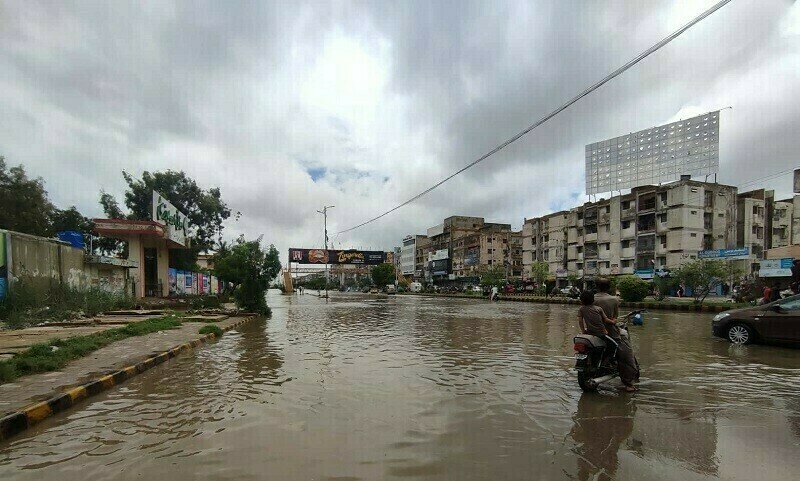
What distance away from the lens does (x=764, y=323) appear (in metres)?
9.77

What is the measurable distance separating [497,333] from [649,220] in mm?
46885

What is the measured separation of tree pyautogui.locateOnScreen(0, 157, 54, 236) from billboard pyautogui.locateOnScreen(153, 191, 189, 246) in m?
10.8

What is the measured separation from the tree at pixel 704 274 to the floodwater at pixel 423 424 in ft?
69.5

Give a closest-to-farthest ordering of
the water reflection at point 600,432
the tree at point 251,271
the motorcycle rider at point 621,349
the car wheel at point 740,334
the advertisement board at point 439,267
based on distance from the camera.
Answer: the water reflection at point 600,432 < the motorcycle rider at point 621,349 < the car wheel at point 740,334 < the tree at point 251,271 < the advertisement board at point 439,267

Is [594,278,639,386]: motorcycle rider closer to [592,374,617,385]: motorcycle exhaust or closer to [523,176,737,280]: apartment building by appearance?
[592,374,617,385]: motorcycle exhaust

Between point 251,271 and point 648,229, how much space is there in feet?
157

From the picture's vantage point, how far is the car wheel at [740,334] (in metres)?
10.1

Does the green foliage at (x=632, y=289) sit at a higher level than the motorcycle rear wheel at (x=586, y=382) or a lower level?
lower

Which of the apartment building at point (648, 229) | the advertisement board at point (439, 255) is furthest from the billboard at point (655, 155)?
the advertisement board at point (439, 255)

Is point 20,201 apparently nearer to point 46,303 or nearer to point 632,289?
point 46,303

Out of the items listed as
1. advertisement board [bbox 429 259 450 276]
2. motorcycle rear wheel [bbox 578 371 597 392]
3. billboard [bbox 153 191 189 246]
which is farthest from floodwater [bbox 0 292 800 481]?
advertisement board [bbox 429 259 450 276]

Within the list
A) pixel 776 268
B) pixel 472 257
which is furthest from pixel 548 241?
pixel 776 268

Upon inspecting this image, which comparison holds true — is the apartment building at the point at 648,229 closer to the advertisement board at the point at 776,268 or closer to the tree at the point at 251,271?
the advertisement board at the point at 776,268

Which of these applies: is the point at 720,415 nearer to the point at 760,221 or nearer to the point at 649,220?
the point at 649,220
